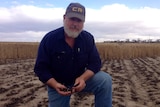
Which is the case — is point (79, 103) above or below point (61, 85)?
below

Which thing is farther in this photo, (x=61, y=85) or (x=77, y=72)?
(x=77, y=72)

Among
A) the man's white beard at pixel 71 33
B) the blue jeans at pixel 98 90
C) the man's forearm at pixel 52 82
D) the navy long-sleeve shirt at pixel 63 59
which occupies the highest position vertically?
the man's white beard at pixel 71 33

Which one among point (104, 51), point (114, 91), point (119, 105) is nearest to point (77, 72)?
point (119, 105)

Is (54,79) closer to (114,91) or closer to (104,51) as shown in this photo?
(114,91)

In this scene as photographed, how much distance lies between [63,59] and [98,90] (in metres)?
0.55

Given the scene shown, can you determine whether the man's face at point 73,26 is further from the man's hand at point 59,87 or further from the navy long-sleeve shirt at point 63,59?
the man's hand at point 59,87

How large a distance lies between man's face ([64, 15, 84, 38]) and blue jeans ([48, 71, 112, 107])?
560 millimetres

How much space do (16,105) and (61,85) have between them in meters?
3.52

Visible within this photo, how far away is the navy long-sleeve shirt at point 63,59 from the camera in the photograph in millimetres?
3633

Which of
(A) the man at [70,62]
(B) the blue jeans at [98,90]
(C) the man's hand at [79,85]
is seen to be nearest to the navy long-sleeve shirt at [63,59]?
(A) the man at [70,62]

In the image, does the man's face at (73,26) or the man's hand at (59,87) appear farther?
the man's face at (73,26)

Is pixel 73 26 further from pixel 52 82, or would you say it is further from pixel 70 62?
pixel 52 82

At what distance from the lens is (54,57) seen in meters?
3.66

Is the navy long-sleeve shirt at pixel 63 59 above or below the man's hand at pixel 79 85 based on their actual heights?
above
